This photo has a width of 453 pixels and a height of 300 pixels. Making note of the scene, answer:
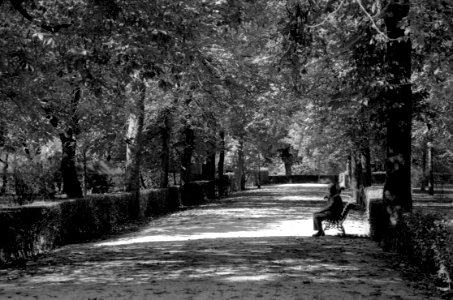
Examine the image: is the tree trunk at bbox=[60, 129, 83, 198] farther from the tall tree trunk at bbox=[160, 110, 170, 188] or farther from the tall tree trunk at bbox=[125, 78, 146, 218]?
the tall tree trunk at bbox=[160, 110, 170, 188]

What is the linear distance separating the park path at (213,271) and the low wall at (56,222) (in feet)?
1.62

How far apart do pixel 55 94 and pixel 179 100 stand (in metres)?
13.7

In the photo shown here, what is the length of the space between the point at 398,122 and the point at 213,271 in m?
5.90

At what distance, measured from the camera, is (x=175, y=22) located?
12.0 meters

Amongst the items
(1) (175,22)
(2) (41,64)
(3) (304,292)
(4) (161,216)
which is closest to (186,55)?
(1) (175,22)

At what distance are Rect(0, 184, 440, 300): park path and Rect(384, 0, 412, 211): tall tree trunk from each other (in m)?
1.36

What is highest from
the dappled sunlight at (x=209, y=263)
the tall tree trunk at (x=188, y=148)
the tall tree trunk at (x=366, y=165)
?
the tall tree trunk at (x=188, y=148)

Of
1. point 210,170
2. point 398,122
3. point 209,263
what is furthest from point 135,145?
point 210,170

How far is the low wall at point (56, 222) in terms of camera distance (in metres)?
11.6

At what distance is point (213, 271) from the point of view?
9.57 m

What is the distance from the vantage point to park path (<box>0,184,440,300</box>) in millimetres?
7801

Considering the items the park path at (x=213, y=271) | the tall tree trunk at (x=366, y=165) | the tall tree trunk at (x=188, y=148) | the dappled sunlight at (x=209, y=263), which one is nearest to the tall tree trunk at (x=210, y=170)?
the tall tree trunk at (x=188, y=148)

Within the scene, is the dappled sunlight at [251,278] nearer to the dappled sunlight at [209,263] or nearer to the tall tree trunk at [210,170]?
the dappled sunlight at [209,263]

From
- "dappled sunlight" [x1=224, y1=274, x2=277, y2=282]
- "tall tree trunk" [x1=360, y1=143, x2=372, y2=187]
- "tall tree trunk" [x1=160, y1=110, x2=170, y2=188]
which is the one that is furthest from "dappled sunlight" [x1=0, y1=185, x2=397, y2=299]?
"tall tree trunk" [x1=160, y1=110, x2=170, y2=188]
